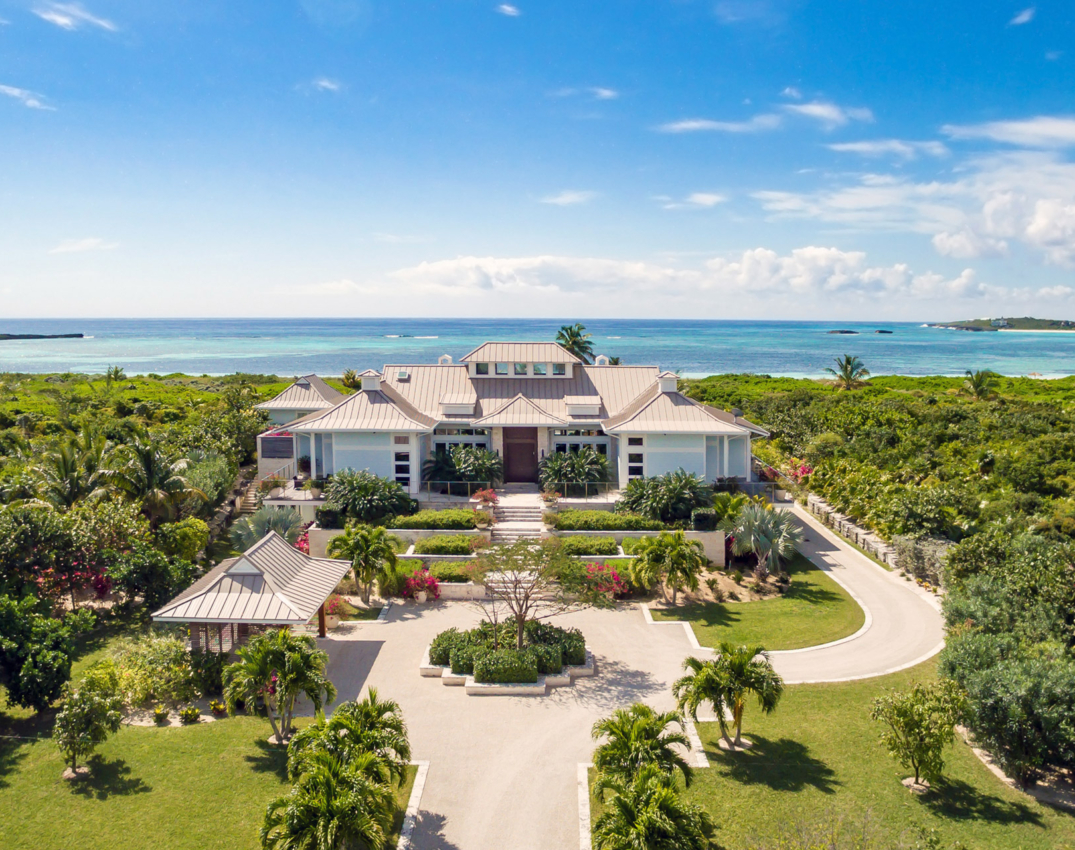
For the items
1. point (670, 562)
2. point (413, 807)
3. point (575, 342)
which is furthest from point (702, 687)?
point (575, 342)

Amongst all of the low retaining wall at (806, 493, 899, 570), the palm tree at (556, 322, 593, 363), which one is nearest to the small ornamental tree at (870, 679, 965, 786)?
the low retaining wall at (806, 493, 899, 570)

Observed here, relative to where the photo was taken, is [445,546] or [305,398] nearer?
[445,546]

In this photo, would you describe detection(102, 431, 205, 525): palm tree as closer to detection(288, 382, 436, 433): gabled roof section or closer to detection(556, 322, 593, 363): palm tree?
detection(288, 382, 436, 433): gabled roof section

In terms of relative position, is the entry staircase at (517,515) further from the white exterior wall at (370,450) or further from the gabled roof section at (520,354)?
the gabled roof section at (520,354)

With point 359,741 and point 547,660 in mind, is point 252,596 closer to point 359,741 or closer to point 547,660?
point 359,741

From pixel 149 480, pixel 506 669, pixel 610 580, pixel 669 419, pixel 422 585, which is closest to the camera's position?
pixel 506 669

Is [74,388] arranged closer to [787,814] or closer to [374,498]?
[374,498]

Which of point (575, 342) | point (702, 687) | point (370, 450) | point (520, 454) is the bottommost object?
point (702, 687)

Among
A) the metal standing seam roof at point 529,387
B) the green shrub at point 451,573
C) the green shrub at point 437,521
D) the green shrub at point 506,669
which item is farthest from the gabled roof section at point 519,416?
the green shrub at point 506,669
